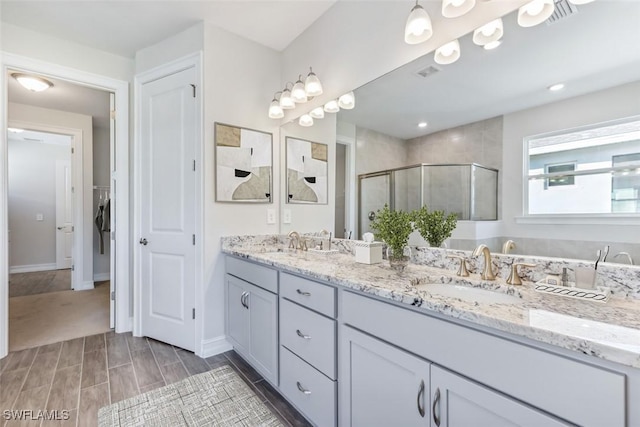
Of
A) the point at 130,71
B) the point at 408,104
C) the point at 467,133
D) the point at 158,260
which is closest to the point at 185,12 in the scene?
the point at 130,71

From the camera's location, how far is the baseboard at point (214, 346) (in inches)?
88.8

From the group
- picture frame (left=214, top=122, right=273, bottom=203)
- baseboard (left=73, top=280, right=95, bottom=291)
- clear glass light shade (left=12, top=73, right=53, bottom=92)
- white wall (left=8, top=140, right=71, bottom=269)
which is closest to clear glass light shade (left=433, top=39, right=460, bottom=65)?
picture frame (left=214, top=122, right=273, bottom=203)

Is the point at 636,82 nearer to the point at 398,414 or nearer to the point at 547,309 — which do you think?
the point at 547,309

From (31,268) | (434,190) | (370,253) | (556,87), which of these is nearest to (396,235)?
(370,253)

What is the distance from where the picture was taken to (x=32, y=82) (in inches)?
118

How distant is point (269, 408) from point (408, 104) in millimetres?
1987

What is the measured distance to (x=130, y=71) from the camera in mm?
2762

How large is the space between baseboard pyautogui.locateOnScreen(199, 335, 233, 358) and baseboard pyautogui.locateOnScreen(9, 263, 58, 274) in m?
5.26

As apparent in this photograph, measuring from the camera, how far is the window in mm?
970

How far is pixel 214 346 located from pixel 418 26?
8.45 ft

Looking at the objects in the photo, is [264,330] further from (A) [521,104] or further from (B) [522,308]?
(A) [521,104]

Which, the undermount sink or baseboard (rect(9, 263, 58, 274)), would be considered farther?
baseboard (rect(9, 263, 58, 274))

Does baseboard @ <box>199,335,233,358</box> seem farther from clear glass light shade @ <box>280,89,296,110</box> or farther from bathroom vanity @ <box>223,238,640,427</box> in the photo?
clear glass light shade @ <box>280,89,296,110</box>

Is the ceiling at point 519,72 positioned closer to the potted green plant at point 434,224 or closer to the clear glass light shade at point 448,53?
the clear glass light shade at point 448,53
